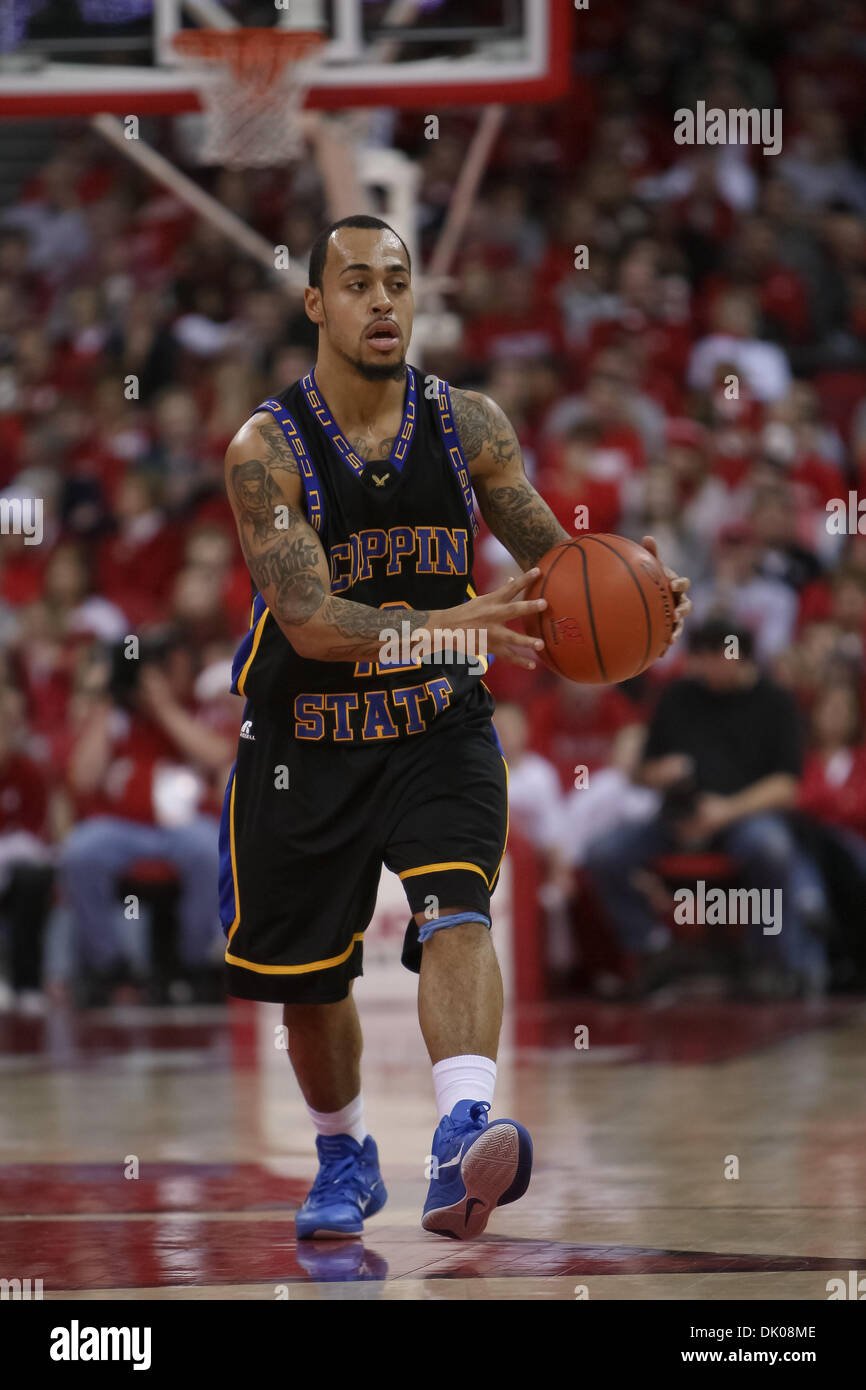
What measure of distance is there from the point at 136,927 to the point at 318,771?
5.41m

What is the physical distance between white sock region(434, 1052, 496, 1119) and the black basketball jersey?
0.73 meters

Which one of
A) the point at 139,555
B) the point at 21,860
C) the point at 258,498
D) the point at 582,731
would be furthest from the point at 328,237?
the point at 139,555

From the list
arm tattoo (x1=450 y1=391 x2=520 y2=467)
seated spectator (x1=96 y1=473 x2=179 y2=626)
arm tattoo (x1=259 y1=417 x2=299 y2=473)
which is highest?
seated spectator (x1=96 y1=473 x2=179 y2=626)

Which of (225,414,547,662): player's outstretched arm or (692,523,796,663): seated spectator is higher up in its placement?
(692,523,796,663): seated spectator

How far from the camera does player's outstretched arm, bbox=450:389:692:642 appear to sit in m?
4.51

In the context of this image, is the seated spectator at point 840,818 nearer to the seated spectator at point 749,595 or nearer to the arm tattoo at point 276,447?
the seated spectator at point 749,595

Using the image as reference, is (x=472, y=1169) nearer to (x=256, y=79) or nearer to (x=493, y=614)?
(x=493, y=614)

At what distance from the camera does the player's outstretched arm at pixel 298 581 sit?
13.4ft

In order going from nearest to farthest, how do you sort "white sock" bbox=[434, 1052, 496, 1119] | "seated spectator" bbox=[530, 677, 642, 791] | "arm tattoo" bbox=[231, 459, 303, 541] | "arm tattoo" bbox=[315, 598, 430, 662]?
"white sock" bbox=[434, 1052, 496, 1119] < "arm tattoo" bbox=[315, 598, 430, 662] < "arm tattoo" bbox=[231, 459, 303, 541] < "seated spectator" bbox=[530, 677, 642, 791]

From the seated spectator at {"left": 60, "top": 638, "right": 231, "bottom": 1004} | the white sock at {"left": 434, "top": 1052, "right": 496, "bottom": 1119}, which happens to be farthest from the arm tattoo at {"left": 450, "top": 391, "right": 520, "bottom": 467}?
the seated spectator at {"left": 60, "top": 638, "right": 231, "bottom": 1004}

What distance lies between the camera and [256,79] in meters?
8.55

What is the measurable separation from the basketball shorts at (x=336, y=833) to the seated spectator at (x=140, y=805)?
4.86 metres

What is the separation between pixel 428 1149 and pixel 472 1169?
2.04m

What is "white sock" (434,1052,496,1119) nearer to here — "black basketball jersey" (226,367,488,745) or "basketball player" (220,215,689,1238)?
"basketball player" (220,215,689,1238)
